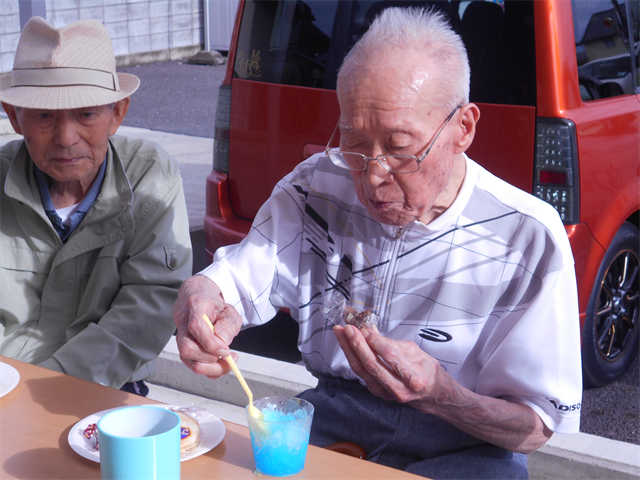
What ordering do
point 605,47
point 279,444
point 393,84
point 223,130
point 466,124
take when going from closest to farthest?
point 279,444 → point 393,84 → point 466,124 → point 605,47 → point 223,130

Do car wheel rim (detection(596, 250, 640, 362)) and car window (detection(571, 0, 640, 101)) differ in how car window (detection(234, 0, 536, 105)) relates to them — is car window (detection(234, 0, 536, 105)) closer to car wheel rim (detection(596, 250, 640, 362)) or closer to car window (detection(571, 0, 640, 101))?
car window (detection(571, 0, 640, 101))

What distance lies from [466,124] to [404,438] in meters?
0.78

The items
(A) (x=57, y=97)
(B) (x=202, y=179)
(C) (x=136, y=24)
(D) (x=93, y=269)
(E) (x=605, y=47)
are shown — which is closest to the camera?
(A) (x=57, y=97)

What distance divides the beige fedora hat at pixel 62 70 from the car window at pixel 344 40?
4.11ft

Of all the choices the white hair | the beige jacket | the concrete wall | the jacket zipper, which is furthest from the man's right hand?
the concrete wall

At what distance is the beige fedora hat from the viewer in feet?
6.81

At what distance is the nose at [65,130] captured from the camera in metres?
2.11

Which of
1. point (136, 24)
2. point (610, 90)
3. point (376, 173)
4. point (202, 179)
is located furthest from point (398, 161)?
point (136, 24)

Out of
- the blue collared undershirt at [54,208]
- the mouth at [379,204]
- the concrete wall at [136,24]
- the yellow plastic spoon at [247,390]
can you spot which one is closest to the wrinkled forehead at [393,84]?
the mouth at [379,204]

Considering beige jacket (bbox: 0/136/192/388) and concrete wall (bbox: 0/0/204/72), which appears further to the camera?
concrete wall (bbox: 0/0/204/72)

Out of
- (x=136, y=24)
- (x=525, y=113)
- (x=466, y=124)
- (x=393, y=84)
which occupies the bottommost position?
(x=136, y=24)

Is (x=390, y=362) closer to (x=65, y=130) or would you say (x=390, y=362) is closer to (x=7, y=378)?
(x=7, y=378)

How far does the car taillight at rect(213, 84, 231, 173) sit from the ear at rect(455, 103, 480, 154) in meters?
2.15

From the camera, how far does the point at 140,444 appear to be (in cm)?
114
